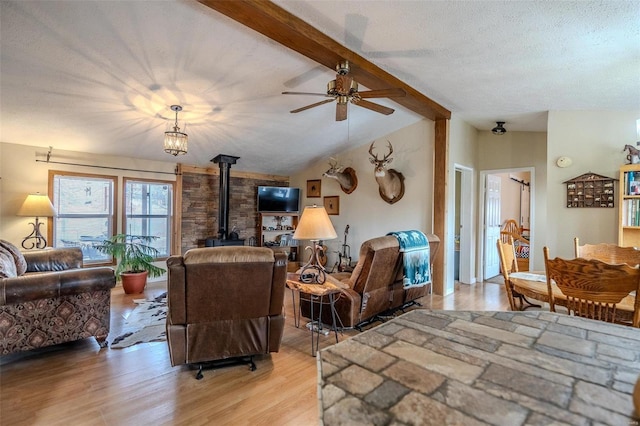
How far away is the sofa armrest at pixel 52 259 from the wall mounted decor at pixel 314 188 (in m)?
4.38

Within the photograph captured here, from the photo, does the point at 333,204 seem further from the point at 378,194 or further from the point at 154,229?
the point at 154,229

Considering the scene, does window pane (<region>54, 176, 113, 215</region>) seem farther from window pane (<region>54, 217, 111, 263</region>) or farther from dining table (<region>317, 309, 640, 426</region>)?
dining table (<region>317, 309, 640, 426</region>)

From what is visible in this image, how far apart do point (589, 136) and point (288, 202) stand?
530cm

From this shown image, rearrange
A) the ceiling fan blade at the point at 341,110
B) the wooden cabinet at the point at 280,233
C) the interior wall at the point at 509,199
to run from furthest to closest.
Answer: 1. the interior wall at the point at 509,199
2. the wooden cabinet at the point at 280,233
3. the ceiling fan blade at the point at 341,110

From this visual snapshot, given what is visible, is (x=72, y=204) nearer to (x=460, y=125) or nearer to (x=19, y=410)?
(x=19, y=410)

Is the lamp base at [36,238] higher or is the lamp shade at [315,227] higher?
the lamp shade at [315,227]

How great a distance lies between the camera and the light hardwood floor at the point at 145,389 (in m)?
1.96

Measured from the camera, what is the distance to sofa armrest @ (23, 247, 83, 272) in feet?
12.6

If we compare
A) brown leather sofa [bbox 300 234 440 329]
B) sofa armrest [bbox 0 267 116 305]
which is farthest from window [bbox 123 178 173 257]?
brown leather sofa [bbox 300 234 440 329]

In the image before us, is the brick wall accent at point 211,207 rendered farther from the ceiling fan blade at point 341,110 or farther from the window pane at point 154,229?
the ceiling fan blade at point 341,110

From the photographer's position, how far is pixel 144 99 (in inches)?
145

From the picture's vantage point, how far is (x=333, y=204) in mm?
6691

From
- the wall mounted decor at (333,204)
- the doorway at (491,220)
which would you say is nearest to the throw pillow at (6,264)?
the wall mounted decor at (333,204)

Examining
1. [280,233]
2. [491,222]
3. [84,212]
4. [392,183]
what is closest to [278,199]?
[280,233]
